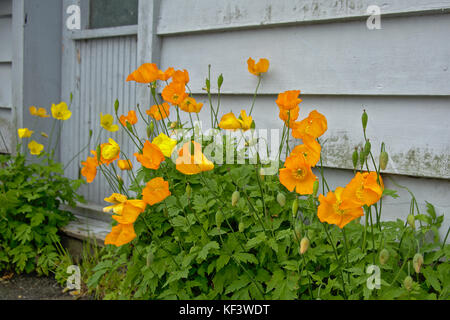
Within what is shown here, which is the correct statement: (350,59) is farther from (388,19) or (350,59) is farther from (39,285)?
(39,285)

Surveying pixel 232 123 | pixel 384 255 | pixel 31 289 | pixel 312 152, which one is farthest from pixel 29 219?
pixel 384 255

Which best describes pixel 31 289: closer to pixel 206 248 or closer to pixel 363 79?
pixel 206 248

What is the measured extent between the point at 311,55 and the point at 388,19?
0.37 metres

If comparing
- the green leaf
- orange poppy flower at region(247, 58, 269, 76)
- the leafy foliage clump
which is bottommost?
the leafy foliage clump

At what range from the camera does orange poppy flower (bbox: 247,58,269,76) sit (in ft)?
6.82

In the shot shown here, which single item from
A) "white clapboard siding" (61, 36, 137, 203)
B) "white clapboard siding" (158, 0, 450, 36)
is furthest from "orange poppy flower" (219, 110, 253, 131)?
"white clapboard siding" (61, 36, 137, 203)

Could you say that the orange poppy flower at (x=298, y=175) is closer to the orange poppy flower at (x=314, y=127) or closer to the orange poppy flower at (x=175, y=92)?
the orange poppy flower at (x=314, y=127)

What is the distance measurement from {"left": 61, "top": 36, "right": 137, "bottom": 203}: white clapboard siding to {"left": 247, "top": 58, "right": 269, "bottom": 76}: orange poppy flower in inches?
46.4

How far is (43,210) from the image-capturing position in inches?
107

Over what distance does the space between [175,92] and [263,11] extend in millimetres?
686

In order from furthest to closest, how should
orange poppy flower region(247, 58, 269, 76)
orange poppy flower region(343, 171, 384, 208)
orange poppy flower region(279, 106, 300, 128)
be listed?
orange poppy flower region(247, 58, 269, 76)
orange poppy flower region(279, 106, 300, 128)
orange poppy flower region(343, 171, 384, 208)

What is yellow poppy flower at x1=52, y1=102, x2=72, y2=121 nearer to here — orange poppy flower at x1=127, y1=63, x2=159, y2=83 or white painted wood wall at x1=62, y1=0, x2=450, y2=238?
white painted wood wall at x1=62, y1=0, x2=450, y2=238

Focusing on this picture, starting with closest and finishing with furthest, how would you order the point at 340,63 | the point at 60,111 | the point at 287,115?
the point at 287,115
the point at 340,63
the point at 60,111

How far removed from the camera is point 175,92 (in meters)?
1.82
